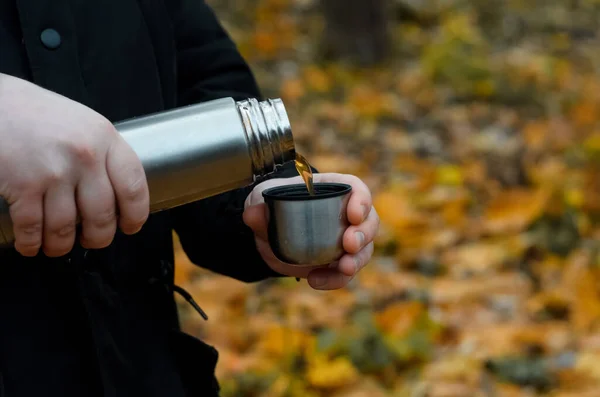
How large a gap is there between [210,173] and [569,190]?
7.83 ft

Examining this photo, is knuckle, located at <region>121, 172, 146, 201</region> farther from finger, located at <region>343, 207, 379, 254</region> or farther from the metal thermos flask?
finger, located at <region>343, 207, 379, 254</region>

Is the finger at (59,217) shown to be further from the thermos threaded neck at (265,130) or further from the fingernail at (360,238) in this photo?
the fingernail at (360,238)

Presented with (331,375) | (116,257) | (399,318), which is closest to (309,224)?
(116,257)

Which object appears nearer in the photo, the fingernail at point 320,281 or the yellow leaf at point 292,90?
the fingernail at point 320,281

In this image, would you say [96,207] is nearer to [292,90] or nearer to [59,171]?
[59,171]

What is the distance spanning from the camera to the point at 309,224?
3.13 feet

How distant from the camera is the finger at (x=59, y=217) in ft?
2.39

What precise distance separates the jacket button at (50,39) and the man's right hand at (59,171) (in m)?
0.18

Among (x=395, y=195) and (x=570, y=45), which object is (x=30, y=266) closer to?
(x=395, y=195)

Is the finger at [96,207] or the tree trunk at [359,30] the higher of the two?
the tree trunk at [359,30]

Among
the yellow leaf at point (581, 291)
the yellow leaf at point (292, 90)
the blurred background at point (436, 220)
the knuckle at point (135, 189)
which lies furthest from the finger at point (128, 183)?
the yellow leaf at point (292, 90)

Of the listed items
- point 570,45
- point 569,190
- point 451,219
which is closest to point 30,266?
point 451,219

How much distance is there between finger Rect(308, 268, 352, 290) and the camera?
1036 millimetres

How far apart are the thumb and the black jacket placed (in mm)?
70
